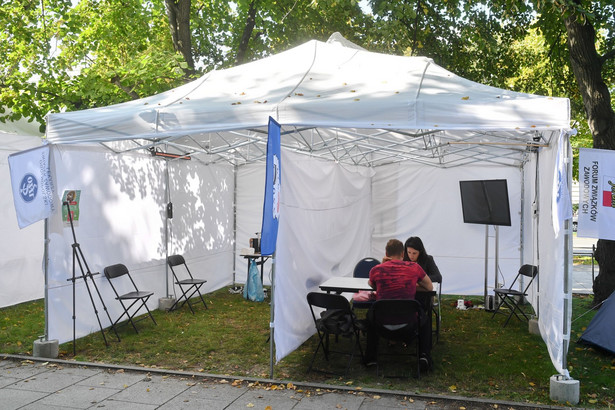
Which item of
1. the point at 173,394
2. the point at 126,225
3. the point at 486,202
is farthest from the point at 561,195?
the point at 126,225

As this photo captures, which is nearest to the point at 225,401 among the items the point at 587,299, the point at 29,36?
the point at 587,299

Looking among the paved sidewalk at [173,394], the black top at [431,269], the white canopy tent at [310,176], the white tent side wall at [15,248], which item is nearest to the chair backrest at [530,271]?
the white canopy tent at [310,176]

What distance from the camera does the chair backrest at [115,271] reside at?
628 cm

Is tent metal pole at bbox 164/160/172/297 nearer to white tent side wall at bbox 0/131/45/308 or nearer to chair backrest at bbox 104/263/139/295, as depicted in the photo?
chair backrest at bbox 104/263/139/295

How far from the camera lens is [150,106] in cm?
529

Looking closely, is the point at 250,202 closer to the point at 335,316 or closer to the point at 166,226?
the point at 166,226

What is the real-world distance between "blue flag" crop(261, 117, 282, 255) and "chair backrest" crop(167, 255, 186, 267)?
11.6ft

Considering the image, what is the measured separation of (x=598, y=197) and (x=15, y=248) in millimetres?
7341

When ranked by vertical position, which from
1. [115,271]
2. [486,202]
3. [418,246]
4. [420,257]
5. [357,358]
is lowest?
[357,358]

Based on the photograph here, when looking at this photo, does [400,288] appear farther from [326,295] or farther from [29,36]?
[29,36]

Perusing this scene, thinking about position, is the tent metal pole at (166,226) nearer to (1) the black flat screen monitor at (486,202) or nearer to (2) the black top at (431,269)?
(2) the black top at (431,269)

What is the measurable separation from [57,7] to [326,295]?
9.88 meters

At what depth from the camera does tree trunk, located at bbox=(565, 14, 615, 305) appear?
25.1 feet

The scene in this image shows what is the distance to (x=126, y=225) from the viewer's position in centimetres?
688
